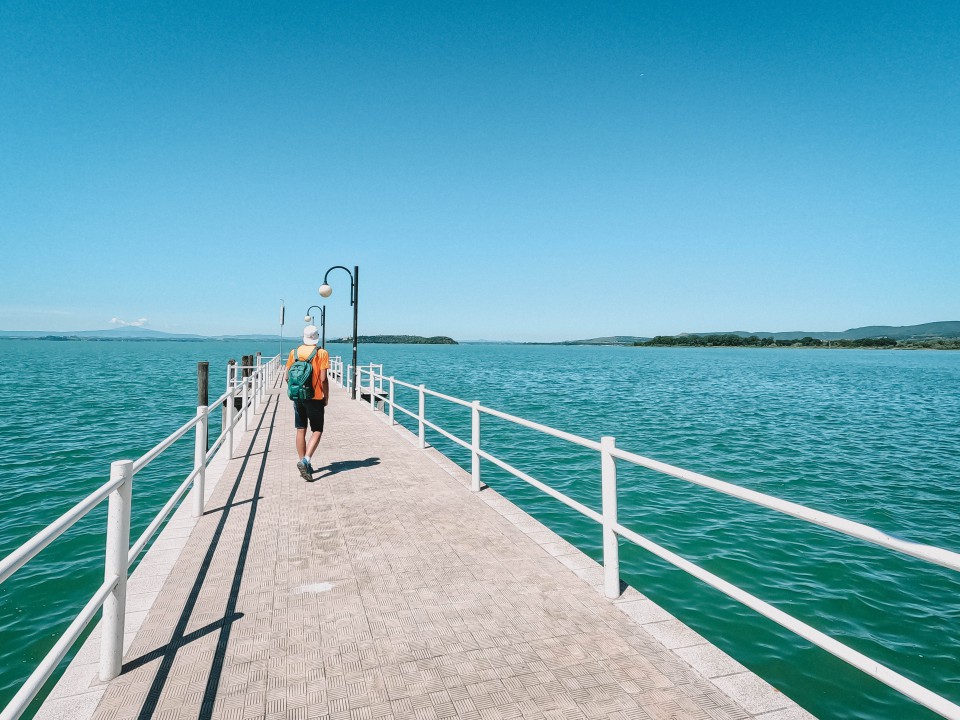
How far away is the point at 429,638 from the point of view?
133 inches

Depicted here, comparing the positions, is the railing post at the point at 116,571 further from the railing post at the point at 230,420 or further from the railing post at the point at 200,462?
the railing post at the point at 230,420

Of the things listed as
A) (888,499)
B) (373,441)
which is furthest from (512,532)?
(888,499)

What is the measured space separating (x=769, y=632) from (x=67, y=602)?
25.0 ft

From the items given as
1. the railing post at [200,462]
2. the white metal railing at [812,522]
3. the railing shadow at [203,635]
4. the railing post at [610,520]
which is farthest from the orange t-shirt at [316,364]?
the railing post at [610,520]

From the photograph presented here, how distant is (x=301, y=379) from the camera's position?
23.0ft

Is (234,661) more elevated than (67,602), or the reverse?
(234,661)

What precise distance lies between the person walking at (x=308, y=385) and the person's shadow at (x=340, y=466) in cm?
33

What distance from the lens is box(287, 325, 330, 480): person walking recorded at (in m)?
7.03

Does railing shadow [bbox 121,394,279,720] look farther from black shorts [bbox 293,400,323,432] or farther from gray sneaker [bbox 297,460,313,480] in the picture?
black shorts [bbox 293,400,323,432]

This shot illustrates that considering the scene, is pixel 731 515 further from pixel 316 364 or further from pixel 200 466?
pixel 200 466

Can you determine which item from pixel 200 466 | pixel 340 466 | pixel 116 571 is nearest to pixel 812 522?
pixel 116 571

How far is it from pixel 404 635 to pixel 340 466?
5223 mm

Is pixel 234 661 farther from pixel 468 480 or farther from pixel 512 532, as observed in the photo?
pixel 468 480

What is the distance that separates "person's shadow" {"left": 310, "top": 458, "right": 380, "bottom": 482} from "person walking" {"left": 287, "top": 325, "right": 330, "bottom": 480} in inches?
13.1
